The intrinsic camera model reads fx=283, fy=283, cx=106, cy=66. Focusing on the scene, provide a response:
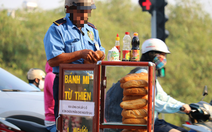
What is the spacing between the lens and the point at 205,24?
55.3 feet

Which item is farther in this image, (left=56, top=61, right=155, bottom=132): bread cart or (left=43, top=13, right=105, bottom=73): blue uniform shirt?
(left=43, top=13, right=105, bottom=73): blue uniform shirt

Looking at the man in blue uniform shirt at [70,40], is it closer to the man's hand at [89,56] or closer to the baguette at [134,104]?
the man's hand at [89,56]

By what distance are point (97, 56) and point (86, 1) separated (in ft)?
1.74

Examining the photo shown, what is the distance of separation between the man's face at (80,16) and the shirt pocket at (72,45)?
17cm

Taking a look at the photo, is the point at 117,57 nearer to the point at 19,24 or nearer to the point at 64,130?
the point at 64,130

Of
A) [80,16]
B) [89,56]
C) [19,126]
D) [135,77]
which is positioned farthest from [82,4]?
[19,126]

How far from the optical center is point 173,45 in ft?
54.4

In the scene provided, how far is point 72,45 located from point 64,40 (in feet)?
0.30

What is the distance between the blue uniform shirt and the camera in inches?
105

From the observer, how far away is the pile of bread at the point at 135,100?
2.54m

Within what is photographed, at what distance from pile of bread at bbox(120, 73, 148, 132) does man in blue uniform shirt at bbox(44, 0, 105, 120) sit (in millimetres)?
392

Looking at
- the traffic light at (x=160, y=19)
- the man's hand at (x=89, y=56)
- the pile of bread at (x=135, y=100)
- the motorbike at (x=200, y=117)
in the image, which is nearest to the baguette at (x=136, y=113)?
the pile of bread at (x=135, y=100)

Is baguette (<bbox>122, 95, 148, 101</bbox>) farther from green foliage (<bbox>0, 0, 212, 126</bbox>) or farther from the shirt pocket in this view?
green foliage (<bbox>0, 0, 212, 126</bbox>)

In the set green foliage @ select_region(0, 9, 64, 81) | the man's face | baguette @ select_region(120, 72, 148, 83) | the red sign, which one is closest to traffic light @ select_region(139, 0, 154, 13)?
the red sign
